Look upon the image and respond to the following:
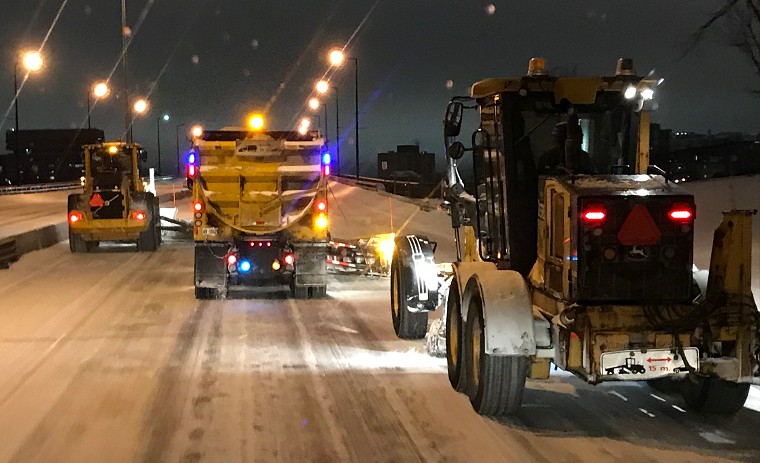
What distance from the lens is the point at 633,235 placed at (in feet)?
23.0

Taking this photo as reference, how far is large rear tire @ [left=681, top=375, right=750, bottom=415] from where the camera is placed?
743cm

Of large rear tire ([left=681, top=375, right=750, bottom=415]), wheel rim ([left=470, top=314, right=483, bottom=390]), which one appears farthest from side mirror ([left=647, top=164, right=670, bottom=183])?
wheel rim ([left=470, top=314, right=483, bottom=390])

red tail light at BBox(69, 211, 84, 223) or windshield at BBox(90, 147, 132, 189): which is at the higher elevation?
windshield at BBox(90, 147, 132, 189)

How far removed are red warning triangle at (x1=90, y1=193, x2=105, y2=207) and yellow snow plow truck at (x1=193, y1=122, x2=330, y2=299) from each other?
351 inches

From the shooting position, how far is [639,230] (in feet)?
22.9

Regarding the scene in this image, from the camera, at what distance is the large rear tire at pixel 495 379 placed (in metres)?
7.31

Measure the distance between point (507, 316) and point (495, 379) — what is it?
1.86 feet

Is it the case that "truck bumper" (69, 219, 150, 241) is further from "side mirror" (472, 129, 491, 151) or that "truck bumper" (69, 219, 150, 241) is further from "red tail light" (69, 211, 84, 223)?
"side mirror" (472, 129, 491, 151)

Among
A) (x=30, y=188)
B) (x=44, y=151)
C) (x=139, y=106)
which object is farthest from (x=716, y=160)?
(x=44, y=151)

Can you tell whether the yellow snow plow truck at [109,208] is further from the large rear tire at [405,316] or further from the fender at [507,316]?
the fender at [507,316]

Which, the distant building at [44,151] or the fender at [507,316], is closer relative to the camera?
Answer: the fender at [507,316]

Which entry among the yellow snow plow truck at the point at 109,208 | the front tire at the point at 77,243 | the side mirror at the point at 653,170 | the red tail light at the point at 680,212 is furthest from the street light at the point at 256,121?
the red tail light at the point at 680,212

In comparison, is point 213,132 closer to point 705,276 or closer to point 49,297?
point 49,297

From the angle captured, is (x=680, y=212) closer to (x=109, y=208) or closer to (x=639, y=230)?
(x=639, y=230)
